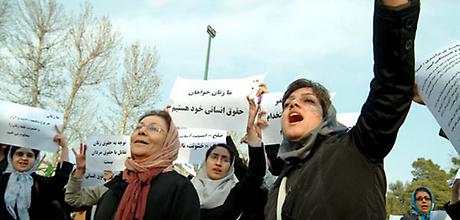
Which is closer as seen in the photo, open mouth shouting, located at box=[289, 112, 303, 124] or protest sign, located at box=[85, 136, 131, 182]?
open mouth shouting, located at box=[289, 112, 303, 124]

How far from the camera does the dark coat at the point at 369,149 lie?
5.65ft

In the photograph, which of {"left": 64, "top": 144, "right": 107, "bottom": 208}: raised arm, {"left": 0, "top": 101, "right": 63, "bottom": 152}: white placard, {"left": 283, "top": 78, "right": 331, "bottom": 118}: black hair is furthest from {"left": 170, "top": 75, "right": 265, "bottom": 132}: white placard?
{"left": 283, "top": 78, "right": 331, "bottom": 118}: black hair

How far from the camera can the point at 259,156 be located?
14.0 feet

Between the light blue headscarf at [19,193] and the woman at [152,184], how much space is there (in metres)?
1.52

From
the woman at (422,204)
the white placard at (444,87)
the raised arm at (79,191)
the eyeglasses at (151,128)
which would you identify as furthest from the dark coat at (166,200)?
the woman at (422,204)

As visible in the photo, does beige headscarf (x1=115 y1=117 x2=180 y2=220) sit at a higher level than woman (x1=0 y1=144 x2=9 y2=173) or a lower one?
lower

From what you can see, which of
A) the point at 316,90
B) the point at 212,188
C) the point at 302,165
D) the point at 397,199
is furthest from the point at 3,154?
the point at 397,199

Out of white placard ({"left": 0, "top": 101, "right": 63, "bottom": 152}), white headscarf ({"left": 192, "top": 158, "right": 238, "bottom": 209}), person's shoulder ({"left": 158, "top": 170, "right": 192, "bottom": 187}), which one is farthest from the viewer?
white placard ({"left": 0, "top": 101, "right": 63, "bottom": 152})

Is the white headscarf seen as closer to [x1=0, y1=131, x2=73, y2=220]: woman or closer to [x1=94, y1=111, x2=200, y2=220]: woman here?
[x1=94, y1=111, x2=200, y2=220]: woman

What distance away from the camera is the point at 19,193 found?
15.7ft

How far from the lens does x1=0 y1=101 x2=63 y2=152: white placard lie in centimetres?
528

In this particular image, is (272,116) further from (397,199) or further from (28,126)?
(397,199)

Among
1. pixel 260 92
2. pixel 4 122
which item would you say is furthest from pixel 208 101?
pixel 4 122

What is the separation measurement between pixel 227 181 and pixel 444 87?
2.68 m
